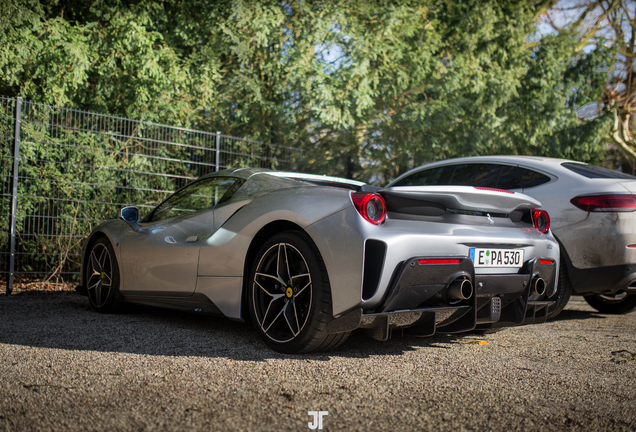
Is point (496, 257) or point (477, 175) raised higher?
point (477, 175)

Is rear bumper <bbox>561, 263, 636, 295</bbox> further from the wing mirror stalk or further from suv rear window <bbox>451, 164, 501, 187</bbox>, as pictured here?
the wing mirror stalk

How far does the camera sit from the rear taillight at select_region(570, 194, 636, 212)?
4.44 metres

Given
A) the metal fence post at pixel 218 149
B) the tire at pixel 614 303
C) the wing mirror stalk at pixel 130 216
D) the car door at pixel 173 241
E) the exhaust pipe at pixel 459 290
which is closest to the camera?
the exhaust pipe at pixel 459 290

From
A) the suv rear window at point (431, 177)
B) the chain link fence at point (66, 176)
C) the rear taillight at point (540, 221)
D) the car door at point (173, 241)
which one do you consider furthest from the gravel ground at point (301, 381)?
the chain link fence at point (66, 176)

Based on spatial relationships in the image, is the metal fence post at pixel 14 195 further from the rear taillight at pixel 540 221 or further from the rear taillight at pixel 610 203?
the rear taillight at pixel 610 203

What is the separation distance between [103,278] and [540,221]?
154 inches

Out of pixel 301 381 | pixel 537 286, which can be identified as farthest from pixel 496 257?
pixel 301 381

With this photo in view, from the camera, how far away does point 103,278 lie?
503 centimetres

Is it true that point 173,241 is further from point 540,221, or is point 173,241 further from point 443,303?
point 540,221

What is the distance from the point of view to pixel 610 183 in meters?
4.59

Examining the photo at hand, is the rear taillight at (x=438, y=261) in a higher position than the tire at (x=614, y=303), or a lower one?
higher

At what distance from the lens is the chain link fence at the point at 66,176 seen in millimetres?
6625

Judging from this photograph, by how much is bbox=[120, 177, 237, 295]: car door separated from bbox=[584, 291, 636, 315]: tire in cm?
434

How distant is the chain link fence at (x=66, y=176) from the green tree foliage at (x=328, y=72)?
129 cm
